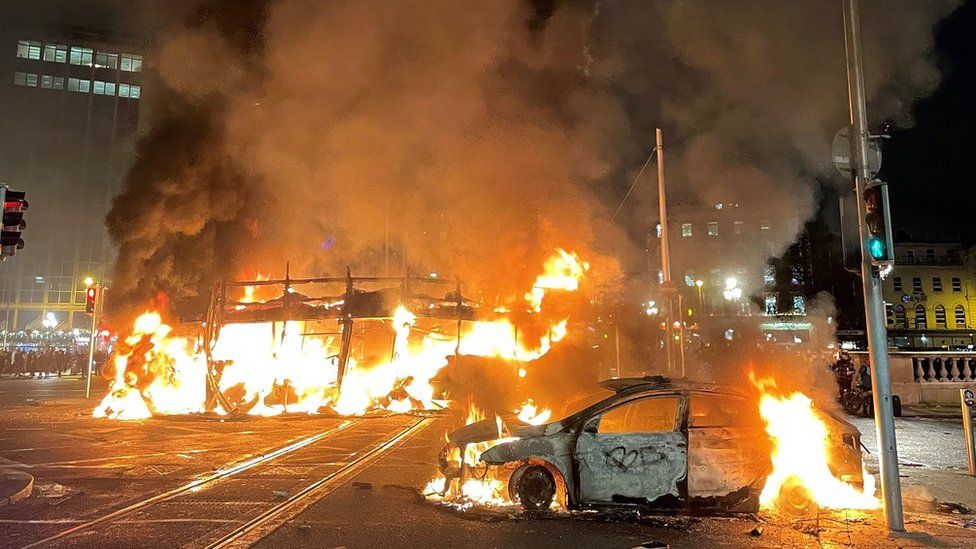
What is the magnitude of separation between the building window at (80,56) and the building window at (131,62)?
3.02 m

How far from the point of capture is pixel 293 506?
232 inches

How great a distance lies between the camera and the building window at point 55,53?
59938 mm

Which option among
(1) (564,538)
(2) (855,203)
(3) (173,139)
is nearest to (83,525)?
(1) (564,538)

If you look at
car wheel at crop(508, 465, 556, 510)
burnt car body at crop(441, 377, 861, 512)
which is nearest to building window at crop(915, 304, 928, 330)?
burnt car body at crop(441, 377, 861, 512)

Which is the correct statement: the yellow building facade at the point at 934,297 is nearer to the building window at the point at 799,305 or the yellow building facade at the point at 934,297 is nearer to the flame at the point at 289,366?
the building window at the point at 799,305

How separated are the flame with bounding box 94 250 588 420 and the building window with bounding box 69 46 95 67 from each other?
61838 millimetres

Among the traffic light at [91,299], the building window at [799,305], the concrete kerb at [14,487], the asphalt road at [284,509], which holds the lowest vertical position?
→ the asphalt road at [284,509]

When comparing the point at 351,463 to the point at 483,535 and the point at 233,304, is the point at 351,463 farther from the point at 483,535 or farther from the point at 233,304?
the point at 233,304

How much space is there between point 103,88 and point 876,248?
7469 centimetres

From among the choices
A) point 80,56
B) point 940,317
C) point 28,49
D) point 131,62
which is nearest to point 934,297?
point 940,317

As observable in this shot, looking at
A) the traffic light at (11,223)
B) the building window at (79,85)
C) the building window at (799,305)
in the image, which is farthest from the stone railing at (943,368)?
the building window at (79,85)

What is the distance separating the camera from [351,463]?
8227 millimetres

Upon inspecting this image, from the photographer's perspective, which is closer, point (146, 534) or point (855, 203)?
point (146, 534)

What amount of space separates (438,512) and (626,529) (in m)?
1.85
